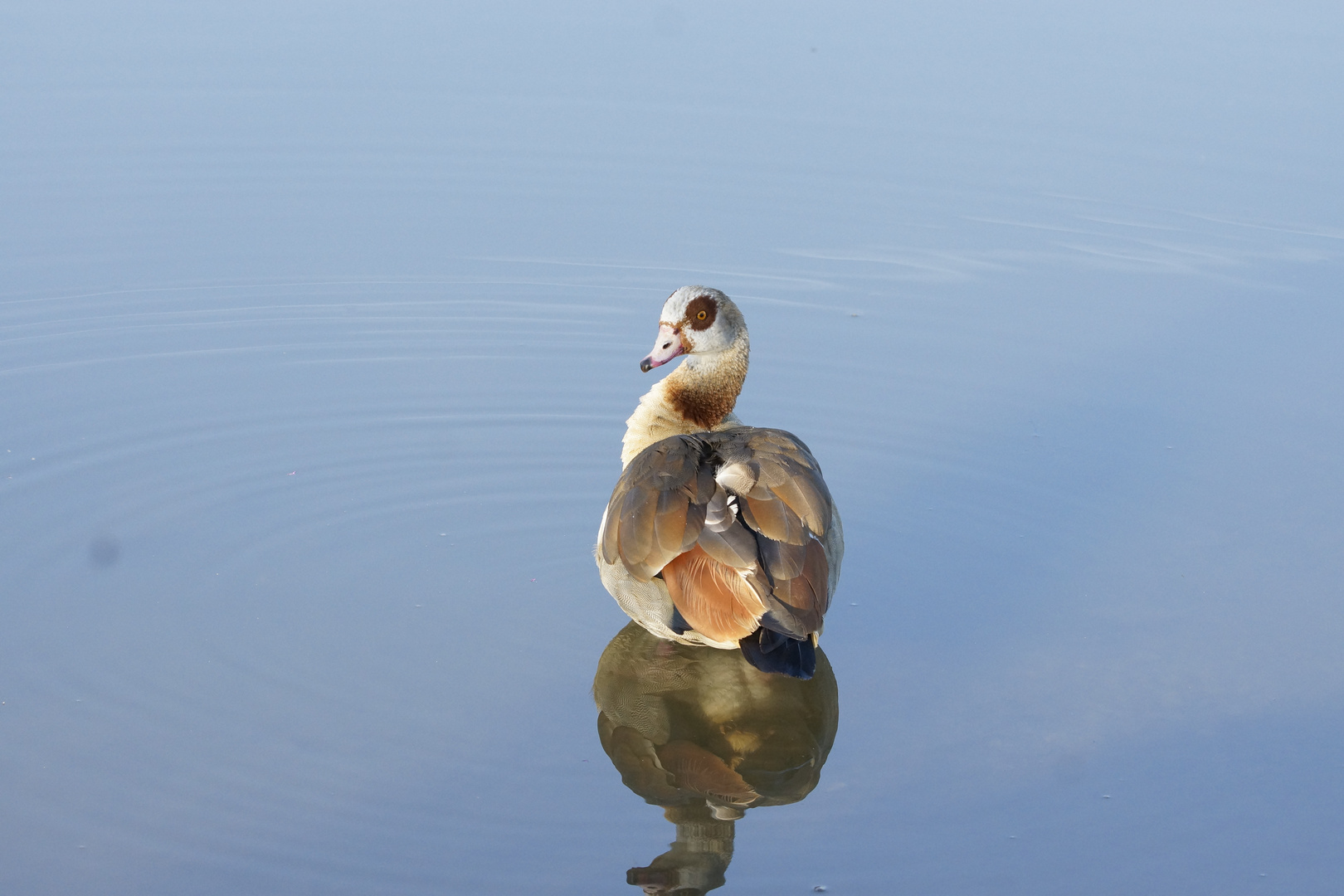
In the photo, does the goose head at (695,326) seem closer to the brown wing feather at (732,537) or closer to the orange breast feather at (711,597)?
the brown wing feather at (732,537)

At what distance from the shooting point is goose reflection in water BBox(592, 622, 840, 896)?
481 cm

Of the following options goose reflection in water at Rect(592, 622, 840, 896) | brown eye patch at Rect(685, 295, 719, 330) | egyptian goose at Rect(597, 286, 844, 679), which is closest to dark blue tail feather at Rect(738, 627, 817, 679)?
egyptian goose at Rect(597, 286, 844, 679)

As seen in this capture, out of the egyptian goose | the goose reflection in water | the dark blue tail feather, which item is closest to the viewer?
the goose reflection in water

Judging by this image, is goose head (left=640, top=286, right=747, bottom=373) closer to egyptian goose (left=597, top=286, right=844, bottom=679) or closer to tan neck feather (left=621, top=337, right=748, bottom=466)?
tan neck feather (left=621, top=337, right=748, bottom=466)

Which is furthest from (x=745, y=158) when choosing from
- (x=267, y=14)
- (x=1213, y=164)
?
(x=267, y=14)

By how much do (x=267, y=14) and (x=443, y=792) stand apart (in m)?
11.4

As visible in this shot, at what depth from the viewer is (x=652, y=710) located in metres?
5.66

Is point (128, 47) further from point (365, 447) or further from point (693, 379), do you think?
point (693, 379)

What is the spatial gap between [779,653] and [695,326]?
2126 mm

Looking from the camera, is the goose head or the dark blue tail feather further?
the goose head

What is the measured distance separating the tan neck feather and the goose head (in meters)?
0.04

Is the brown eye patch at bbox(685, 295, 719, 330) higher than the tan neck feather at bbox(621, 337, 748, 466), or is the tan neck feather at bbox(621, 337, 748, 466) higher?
the brown eye patch at bbox(685, 295, 719, 330)

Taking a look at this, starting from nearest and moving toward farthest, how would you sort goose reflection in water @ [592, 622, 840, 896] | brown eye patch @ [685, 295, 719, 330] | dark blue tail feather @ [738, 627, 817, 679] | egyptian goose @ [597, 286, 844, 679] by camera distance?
1. goose reflection in water @ [592, 622, 840, 896]
2. dark blue tail feather @ [738, 627, 817, 679]
3. egyptian goose @ [597, 286, 844, 679]
4. brown eye patch @ [685, 295, 719, 330]

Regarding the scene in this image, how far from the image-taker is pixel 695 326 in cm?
700
